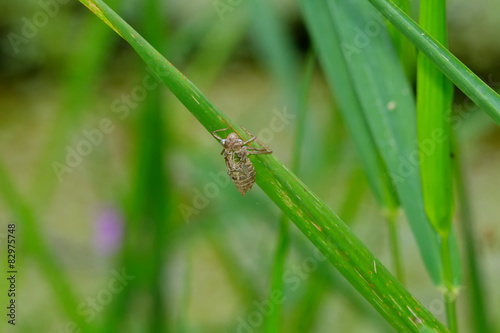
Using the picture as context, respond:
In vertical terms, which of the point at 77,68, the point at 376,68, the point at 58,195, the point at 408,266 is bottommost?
the point at 376,68

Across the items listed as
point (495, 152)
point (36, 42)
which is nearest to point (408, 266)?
point (495, 152)

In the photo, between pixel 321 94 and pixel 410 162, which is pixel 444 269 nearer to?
pixel 410 162

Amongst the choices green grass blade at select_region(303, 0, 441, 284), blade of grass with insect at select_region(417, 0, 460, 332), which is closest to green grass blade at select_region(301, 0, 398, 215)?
green grass blade at select_region(303, 0, 441, 284)

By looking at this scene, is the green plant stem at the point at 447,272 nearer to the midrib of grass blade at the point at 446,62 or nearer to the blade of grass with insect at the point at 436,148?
the blade of grass with insect at the point at 436,148

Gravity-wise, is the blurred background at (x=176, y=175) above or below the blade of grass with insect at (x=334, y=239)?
above

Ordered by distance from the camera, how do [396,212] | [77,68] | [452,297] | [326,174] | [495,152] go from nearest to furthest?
[452,297]
[396,212]
[77,68]
[326,174]
[495,152]

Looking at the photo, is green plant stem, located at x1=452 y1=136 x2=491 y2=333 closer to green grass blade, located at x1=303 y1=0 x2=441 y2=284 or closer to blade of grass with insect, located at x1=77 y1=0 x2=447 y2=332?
green grass blade, located at x1=303 y1=0 x2=441 y2=284

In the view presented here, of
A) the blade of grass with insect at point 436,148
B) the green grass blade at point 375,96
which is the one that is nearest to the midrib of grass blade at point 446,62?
the blade of grass with insect at point 436,148
